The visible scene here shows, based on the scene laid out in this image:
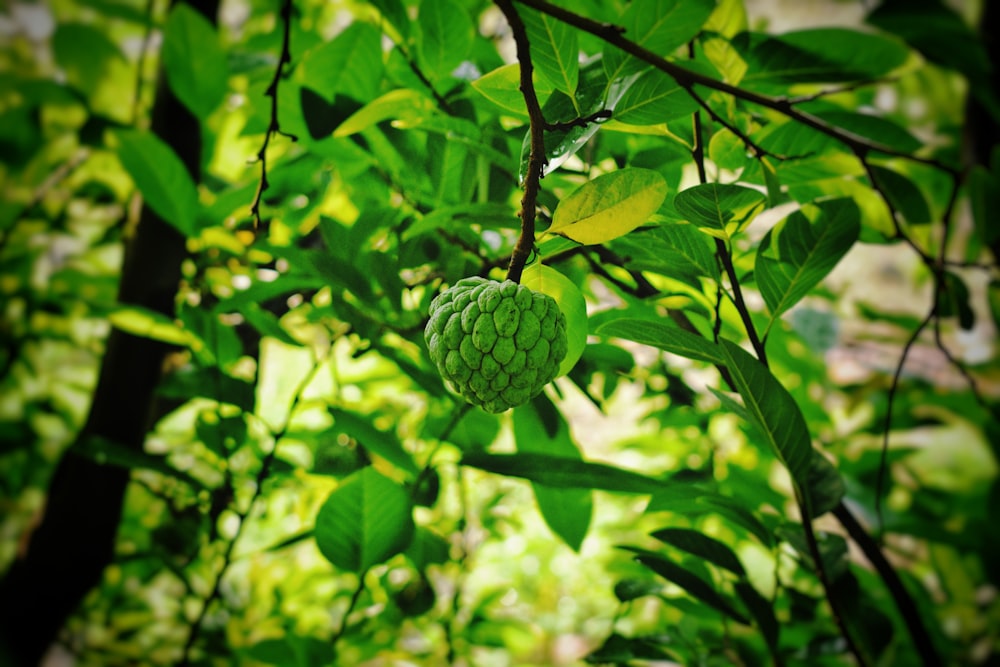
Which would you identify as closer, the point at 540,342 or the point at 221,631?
the point at 540,342

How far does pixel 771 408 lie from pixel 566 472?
0.18 m

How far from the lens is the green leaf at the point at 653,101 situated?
0.42 m

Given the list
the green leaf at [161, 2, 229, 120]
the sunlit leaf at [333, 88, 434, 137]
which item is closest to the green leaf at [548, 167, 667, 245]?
the sunlit leaf at [333, 88, 434, 137]

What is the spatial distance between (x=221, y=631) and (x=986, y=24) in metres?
2.13

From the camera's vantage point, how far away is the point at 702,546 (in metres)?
0.65

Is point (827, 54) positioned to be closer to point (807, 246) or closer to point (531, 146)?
point (807, 246)

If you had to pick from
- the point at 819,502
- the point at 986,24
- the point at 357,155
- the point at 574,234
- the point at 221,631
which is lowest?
the point at 221,631

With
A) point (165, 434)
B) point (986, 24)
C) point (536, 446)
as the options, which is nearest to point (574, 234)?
point (536, 446)

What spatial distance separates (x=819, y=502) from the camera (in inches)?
23.5

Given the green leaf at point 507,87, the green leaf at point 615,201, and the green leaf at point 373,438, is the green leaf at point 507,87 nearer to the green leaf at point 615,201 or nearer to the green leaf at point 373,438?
the green leaf at point 615,201

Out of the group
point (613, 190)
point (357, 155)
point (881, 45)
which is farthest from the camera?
point (357, 155)

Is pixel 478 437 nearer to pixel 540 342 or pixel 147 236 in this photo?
pixel 540 342

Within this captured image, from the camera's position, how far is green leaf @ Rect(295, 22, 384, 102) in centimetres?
63

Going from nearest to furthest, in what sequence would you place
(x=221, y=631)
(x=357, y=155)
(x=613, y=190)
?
(x=613, y=190), (x=357, y=155), (x=221, y=631)
